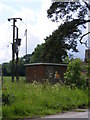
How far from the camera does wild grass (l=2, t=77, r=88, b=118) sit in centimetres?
841

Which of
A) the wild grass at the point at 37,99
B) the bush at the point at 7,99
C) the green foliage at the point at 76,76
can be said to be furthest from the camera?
the green foliage at the point at 76,76

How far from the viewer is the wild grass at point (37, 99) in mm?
8406

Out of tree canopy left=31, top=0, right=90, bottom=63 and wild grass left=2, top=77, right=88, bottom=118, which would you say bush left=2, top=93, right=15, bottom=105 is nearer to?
wild grass left=2, top=77, right=88, bottom=118

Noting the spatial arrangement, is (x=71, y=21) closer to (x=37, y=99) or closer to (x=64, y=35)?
(x=64, y=35)

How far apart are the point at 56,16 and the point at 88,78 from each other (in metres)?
6.18

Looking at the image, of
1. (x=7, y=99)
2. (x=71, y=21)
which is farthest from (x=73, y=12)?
(x=7, y=99)

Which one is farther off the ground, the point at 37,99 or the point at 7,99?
the point at 7,99

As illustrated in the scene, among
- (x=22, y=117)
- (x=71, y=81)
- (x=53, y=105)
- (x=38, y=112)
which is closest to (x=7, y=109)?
(x=22, y=117)

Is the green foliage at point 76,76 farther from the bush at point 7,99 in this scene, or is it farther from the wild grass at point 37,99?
the bush at point 7,99

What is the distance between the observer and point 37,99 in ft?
33.1

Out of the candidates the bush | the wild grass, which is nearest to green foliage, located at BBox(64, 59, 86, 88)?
the wild grass

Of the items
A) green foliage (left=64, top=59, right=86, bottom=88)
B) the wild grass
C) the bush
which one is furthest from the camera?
green foliage (left=64, top=59, right=86, bottom=88)

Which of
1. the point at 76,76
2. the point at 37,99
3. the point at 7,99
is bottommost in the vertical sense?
the point at 37,99

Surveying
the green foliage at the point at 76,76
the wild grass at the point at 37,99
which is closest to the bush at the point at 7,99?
the wild grass at the point at 37,99
